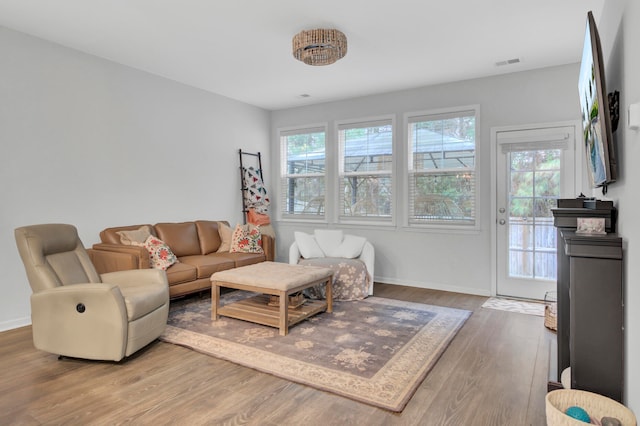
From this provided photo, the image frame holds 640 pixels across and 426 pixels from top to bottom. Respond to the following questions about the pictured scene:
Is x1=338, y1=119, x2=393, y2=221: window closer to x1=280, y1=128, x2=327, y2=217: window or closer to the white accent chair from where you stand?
x1=280, y1=128, x2=327, y2=217: window

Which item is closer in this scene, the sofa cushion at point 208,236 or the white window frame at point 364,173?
the sofa cushion at point 208,236

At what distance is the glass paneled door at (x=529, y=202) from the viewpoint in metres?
4.24

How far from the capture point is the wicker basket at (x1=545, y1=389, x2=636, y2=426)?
1404mm

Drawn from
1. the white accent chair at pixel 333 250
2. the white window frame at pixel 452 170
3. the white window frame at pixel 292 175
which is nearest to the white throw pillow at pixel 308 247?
the white accent chair at pixel 333 250

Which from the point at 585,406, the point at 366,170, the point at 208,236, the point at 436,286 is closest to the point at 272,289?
the point at 208,236

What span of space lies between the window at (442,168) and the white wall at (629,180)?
2.73 metres

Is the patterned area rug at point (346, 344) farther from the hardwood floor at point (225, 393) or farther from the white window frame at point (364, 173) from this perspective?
the white window frame at point (364, 173)

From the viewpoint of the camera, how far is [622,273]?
5.30 feet

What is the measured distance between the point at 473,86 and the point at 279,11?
9.14 feet

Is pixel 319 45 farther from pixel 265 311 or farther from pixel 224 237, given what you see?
pixel 224 237

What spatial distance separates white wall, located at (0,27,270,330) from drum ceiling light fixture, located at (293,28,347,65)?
229cm

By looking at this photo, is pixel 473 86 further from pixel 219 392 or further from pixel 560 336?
pixel 219 392

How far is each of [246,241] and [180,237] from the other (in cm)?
82

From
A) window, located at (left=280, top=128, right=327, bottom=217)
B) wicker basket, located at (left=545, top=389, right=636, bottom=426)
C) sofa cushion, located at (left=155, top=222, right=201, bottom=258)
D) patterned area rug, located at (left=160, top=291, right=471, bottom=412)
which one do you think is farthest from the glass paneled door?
sofa cushion, located at (left=155, top=222, right=201, bottom=258)
